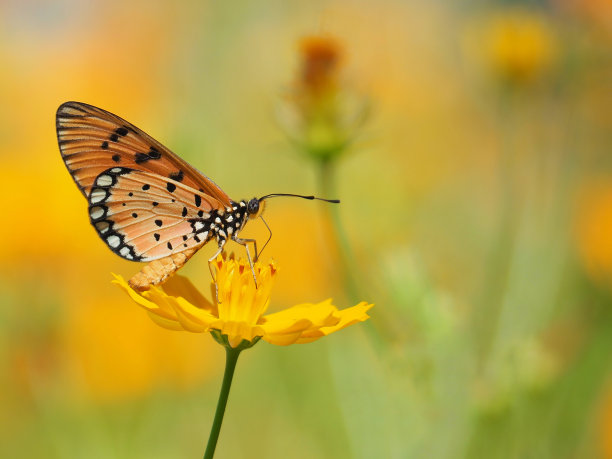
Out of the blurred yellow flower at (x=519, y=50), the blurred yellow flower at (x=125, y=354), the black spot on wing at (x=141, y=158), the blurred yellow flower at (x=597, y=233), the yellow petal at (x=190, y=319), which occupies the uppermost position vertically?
the blurred yellow flower at (x=519, y=50)

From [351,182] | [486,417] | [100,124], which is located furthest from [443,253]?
[100,124]

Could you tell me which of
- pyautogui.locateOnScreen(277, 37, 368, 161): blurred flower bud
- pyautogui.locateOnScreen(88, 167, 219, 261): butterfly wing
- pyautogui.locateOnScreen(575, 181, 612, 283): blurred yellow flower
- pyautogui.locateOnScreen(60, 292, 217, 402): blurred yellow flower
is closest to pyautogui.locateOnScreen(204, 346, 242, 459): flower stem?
pyautogui.locateOnScreen(88, 167, 219, 261): butterfly wing

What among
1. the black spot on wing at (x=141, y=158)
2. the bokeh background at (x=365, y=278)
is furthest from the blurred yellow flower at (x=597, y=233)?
the black spot on wing at (x=141, y=158)

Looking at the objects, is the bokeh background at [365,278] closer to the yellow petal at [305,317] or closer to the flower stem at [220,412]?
the yellow petal at [305,317]

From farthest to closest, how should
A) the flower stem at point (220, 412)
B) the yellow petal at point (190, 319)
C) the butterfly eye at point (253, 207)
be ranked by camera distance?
the butterfly eye at point (253, 207)
the yellow petal at point (190, 319)
the flower stem at point (220, 412)

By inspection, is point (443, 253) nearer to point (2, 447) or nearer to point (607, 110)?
→ point (607, 110)

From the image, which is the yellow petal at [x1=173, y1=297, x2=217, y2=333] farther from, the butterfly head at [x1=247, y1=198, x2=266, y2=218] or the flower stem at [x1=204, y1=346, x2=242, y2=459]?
the butterfly head at [x1=247, y1=198, x2=266, y2=218]

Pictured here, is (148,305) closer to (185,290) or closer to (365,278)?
(185,290)
